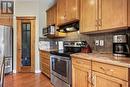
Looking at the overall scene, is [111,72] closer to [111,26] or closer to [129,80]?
[129,80]

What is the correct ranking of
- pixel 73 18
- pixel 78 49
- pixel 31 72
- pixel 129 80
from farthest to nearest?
pixel 31 72 → pixel 78 49 → pixel 73 18 → pixel 129 80

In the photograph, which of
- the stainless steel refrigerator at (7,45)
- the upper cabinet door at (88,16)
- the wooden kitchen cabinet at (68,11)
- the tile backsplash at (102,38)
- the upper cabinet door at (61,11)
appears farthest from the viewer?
the stainless steel refrigerator at (7,45)

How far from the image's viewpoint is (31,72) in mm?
7574

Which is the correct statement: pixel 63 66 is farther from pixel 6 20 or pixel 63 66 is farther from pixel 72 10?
pixel 6 20

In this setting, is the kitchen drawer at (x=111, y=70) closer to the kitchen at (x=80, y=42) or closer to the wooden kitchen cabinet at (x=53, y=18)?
the kitchen at (x=80, y=42)

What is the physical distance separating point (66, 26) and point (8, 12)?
356 centimetres

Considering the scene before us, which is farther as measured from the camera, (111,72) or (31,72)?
(31,72)

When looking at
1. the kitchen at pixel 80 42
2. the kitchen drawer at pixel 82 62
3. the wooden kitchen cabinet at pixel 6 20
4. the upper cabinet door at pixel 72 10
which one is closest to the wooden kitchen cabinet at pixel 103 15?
the kitchen at pixel 80 42

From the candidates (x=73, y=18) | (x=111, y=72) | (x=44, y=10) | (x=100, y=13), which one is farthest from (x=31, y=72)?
(x=111, y=72)

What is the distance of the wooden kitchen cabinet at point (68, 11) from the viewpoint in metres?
4.18

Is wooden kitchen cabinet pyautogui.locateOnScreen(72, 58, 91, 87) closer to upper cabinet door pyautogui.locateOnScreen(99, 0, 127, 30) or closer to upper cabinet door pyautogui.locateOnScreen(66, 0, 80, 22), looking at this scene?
upper cabinet door pyautogui.locateOnScreen(99, 0, 127, 30)

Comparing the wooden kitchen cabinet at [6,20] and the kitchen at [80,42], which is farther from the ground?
the wooden kitchen cabinet at [6,20]

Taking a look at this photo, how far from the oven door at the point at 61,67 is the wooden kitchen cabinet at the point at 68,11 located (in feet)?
2.97

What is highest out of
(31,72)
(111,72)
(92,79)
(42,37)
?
(42,37)
